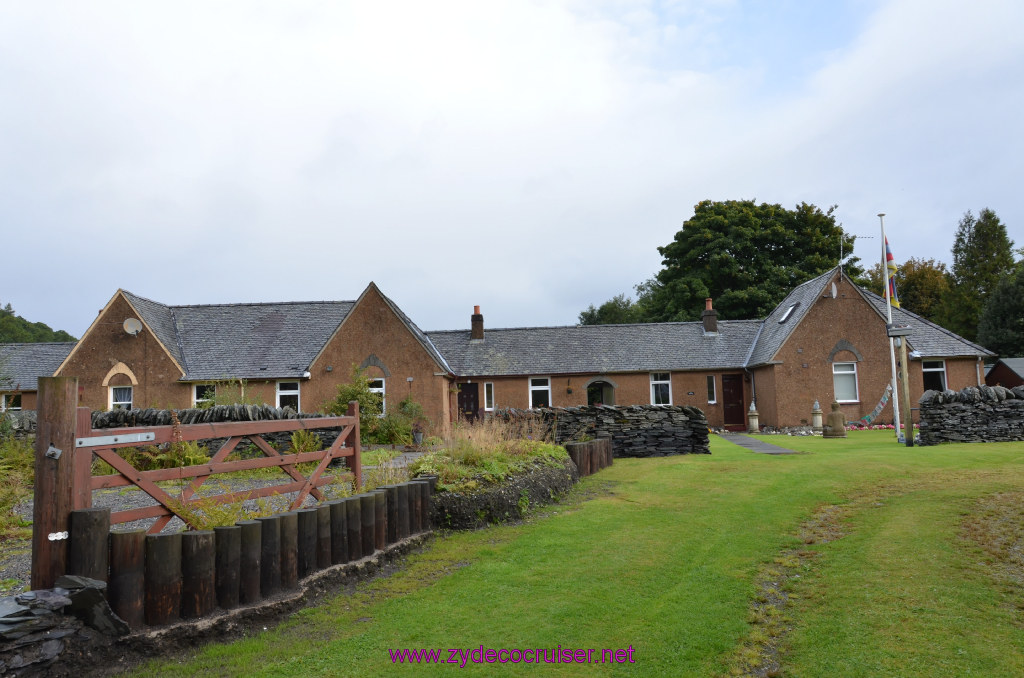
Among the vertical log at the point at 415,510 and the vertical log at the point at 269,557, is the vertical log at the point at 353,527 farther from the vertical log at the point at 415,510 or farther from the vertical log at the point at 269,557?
the vertical log at the point at 415,510

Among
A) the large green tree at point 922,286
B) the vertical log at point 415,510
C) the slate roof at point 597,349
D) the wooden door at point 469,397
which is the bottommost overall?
the vertical log at point 415,510

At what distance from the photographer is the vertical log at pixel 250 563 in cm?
563

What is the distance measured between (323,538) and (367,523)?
32.0 inches

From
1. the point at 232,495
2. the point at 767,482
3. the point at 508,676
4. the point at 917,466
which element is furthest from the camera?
the point at 917,466

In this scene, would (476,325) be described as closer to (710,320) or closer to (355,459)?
(710,320)

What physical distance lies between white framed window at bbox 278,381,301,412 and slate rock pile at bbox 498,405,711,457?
44.2 feet

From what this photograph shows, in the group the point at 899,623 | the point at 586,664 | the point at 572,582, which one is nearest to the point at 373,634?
the point at 586,664

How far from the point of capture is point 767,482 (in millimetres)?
13023

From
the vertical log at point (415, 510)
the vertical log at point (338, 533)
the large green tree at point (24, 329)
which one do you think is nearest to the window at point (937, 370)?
the vertical log at point (415, 510)

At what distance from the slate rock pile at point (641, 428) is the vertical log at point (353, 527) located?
12.2 metres

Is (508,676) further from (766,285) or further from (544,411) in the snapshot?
(766,285)

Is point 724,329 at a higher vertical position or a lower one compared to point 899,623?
higher

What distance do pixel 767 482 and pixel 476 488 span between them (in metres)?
6.55

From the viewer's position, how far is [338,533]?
6887mm
